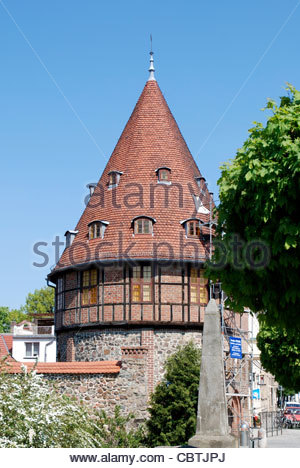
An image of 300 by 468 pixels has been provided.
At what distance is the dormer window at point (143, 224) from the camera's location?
30281mm

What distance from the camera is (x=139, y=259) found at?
2912cm

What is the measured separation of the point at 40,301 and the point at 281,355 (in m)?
48.4

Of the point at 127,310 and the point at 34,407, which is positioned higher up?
the point at 127,310

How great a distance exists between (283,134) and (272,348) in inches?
634

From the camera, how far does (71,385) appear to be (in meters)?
26.7

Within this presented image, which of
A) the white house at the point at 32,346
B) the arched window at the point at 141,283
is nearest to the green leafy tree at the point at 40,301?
the white house at the point at 32,346

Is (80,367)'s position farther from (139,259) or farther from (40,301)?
(40,301)

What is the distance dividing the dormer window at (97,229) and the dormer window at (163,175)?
3.22 meters

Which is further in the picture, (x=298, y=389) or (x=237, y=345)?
(x=237, y=345)

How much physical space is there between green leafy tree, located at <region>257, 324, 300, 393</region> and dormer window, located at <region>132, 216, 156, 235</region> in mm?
6499

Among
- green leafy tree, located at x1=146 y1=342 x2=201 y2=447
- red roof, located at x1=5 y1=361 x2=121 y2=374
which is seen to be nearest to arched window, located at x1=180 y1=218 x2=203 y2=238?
green leafy tree, located at x1=146 y1=342 x2=201 y2=447

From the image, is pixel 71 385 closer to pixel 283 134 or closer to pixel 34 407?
pixel 34 407

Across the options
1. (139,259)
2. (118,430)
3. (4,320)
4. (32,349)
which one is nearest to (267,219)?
(118,430)

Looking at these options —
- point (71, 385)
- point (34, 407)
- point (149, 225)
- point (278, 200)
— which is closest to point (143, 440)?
point (71, 385)
